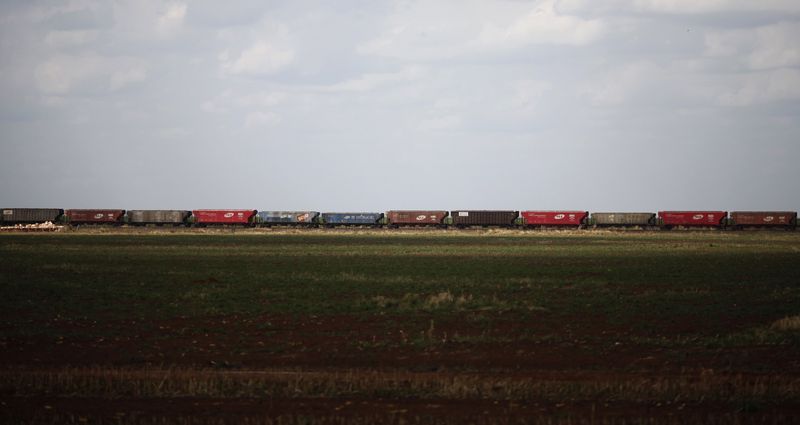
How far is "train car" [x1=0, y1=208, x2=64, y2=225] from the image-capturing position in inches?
4776

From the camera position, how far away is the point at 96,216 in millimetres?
119438

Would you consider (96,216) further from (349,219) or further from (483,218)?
(483,218)

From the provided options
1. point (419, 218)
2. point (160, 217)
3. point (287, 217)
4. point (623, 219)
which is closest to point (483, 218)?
point (419, 218)

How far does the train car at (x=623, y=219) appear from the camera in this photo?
114 m

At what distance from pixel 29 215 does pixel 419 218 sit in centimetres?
5565

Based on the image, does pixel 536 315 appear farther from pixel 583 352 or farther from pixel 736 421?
pixel 736 421

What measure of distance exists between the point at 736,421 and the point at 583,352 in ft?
24.6

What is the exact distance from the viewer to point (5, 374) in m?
17.8

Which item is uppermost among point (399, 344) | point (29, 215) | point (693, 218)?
point (29, 215)

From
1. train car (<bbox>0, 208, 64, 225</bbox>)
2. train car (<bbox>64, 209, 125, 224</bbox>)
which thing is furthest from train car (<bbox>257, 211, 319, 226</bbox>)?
train car (<bbox>0, 208, 64, 225</bbox>)

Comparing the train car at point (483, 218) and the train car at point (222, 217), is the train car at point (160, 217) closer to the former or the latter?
the train car at point (222, 217)

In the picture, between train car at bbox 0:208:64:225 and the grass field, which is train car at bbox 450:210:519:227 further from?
the grass field

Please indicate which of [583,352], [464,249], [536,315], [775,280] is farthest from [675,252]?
[583,352]

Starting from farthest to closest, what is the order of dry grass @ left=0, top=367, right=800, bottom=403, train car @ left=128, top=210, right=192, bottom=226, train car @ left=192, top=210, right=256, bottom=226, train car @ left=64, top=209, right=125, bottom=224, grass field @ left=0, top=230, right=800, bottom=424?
1. train car @ left=64, top=209, right=125, bottom=224
2. train car @ left=192, top=210, right=256, bottom=226
3. train car @ left=128, top=210, right=192, bottom=226
4. dry grass @ left=0, top=367, right=800, bottom=403
5. grass field @ left=0, top=230, right=800, bottom=424
